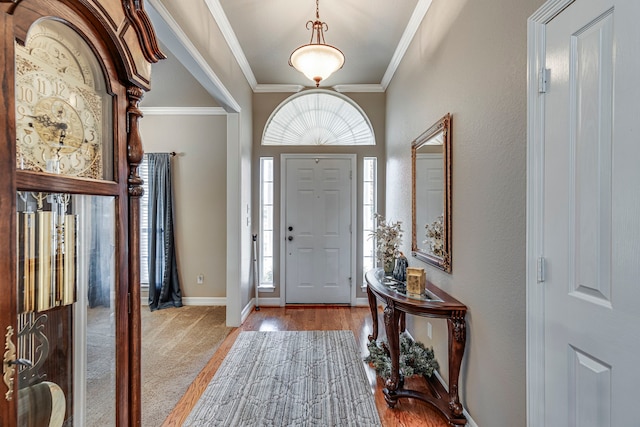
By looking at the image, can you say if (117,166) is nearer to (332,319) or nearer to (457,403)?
(457,403)

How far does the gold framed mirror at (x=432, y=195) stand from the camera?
7.10ft

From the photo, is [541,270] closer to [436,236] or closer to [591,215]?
[591,215]

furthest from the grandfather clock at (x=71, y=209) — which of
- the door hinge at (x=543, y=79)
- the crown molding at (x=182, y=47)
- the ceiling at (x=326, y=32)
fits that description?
the ceiling at (x=326, y=32)

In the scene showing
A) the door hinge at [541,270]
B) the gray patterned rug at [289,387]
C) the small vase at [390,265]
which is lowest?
the gray patterned rug at [289,387]

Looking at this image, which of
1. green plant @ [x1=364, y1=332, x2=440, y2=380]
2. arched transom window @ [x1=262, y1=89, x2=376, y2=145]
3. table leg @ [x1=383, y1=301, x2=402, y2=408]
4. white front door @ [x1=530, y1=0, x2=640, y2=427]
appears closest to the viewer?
white front door @ [x1=530, y1=0, x2=640, y2=427]

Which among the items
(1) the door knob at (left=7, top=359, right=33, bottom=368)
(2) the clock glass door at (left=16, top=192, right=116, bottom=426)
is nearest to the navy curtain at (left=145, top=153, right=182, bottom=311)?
(2) the clock glass door at (left=16, top=192, right=116, bottom=426)

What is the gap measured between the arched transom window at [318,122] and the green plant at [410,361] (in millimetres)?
2696

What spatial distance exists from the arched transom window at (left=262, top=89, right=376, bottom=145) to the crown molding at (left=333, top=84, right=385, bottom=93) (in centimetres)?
8

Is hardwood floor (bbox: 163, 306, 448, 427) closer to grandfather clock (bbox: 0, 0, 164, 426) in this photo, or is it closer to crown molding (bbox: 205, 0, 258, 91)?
grandfather clock (bbox: 0, 0, 164, 426)

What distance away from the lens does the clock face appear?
703mm

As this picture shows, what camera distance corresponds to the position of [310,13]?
105 inches

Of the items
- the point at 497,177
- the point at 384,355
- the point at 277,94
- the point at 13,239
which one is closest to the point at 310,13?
the point at 277,94

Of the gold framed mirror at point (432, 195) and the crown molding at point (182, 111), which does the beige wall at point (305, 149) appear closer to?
the crown molding at point (182, 111)

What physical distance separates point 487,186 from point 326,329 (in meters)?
2.47
